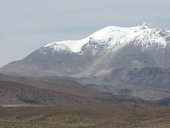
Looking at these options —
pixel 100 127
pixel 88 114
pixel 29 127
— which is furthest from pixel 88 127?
pixel 88 114

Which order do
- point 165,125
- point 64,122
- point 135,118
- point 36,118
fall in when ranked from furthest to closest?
1. point 36,118
2. point 135,118
3. point 64,122
4. point 165,125

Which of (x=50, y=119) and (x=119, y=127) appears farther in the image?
(x=50, y=119)

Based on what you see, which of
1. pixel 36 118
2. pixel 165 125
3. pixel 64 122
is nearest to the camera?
pixel 165 125

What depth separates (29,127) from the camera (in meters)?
144

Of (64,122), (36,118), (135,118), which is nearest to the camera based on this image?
(64,122)

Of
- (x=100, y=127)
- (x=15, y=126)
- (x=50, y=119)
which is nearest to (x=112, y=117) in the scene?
(x=50, y=119)

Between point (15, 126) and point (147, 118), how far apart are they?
161 ft

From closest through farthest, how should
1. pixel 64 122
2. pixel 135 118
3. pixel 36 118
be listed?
pixel 64 122 → pixel 135 118 → pixel 36 118

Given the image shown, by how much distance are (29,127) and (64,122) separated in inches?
1155

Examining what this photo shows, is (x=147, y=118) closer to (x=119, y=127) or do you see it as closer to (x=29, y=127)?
(x=119, y=127)

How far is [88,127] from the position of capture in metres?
149

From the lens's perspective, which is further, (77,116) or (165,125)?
(77,116)

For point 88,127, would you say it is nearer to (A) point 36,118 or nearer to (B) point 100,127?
(B) point 100,127

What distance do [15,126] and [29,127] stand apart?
4.80 metres
